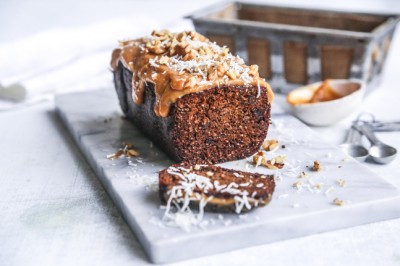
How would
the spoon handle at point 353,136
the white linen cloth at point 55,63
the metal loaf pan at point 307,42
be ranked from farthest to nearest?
the white linen cloth at point 55,63 < the metal loaf pan at point 307,42 < the spoon handle at point 353,136

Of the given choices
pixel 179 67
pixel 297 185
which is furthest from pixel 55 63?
pixel 297 185

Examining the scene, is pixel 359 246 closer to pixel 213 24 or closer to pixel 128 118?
pixel 128 118

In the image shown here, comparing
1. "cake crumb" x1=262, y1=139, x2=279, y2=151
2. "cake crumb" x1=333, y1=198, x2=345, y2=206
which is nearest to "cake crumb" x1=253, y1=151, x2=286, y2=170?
"cake crumb" x1=262, y1=139, x2=279, y2=151

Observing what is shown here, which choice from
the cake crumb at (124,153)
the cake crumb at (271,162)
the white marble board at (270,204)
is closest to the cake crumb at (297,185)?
the white marble board at (270,204)

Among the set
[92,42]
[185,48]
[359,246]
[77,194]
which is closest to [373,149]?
[359,246]

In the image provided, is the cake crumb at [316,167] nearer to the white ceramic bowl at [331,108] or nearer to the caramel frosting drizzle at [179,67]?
the caramel frosting drizzle at [179,67]
